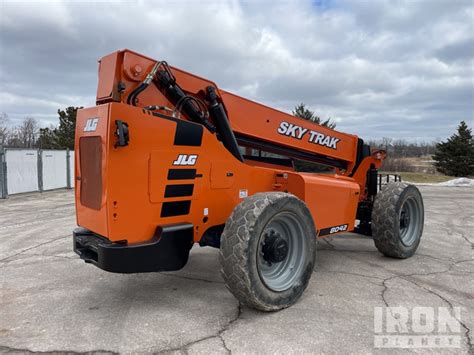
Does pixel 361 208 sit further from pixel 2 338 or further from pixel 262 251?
pixel 2 338

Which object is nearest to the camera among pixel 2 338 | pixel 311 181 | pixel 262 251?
pixel 2 338

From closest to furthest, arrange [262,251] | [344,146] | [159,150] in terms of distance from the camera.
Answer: [159,150]
[262,251]
[344,146]

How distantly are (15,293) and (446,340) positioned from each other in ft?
15.4

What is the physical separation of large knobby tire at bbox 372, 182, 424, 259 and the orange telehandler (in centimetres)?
112

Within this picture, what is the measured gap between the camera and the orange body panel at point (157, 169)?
143 inches

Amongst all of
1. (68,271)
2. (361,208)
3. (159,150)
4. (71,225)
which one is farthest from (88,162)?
(71,225)

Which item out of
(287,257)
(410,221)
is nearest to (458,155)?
(410,221)

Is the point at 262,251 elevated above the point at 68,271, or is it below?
above

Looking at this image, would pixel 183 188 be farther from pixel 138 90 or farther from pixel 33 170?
pixel 33 170

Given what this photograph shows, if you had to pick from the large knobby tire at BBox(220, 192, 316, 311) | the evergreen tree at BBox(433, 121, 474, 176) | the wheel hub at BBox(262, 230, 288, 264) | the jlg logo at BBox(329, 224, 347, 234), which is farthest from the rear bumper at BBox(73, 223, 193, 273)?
the evergreen tree at BBox(433, 121, 474, 176)

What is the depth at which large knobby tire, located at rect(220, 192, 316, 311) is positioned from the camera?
12.3 ft

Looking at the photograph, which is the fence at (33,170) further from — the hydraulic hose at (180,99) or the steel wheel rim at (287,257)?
the steel wheel rim at (287,257)

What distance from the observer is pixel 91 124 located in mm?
3859

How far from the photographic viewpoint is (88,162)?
12.8ft
